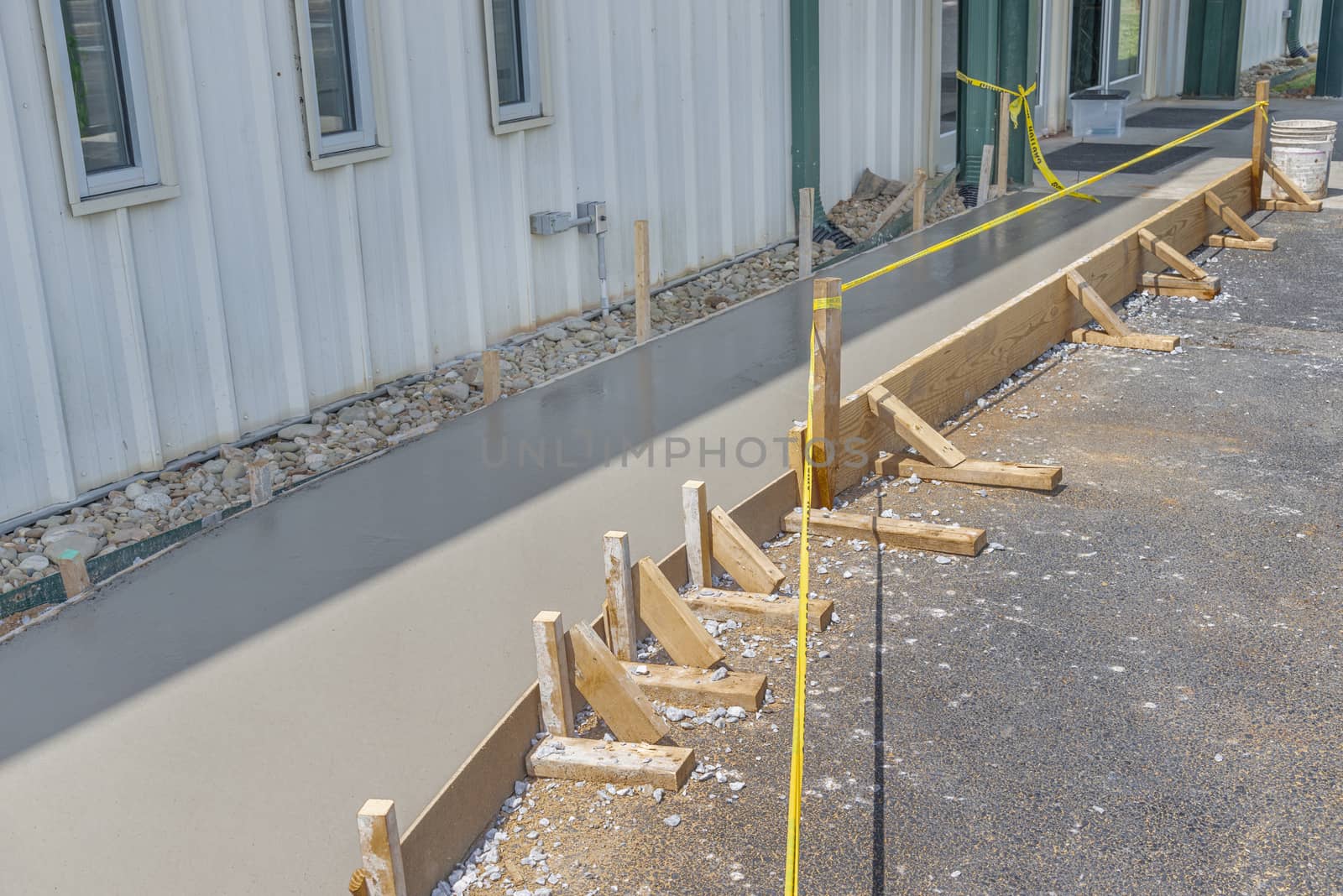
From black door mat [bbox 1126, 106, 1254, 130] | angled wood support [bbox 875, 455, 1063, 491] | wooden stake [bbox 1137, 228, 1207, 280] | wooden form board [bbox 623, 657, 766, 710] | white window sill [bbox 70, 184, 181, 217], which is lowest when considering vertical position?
wooden form board [bbox 623, 657, 766, 710]

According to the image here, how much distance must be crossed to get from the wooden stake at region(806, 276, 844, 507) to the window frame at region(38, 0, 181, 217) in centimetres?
341

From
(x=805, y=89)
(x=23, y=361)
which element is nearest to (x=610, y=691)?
(x=23, y=361)

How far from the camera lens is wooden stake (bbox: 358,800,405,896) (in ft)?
11.0

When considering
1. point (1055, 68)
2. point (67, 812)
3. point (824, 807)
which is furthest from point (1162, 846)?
point (1055, 68)

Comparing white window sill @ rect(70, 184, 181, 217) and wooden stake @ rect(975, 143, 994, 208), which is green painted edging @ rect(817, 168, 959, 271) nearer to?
wooden stake @ rect(975, 143, 994, 208)

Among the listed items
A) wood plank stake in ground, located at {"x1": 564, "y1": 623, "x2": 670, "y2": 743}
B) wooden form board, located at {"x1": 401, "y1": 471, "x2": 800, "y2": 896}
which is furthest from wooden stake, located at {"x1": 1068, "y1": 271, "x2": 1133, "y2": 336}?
wood plank stake in ground, located at {"x1": 564, "y1": 623, "x2": 670, "y2": 743}

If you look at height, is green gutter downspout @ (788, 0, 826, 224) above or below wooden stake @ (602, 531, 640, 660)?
above

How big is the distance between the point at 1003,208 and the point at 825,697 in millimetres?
9993

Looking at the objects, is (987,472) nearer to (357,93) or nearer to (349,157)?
(349,157)

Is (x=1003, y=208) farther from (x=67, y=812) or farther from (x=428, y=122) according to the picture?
(x=67, y=812)

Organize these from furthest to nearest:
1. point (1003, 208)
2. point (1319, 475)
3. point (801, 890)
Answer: point (1003, 208)
point (1319, 475)
point (801, 890)

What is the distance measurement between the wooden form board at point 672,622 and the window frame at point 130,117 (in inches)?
138

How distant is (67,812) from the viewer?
4.03 meters

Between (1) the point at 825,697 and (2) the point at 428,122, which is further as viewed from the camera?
(2) the point at 428,122
